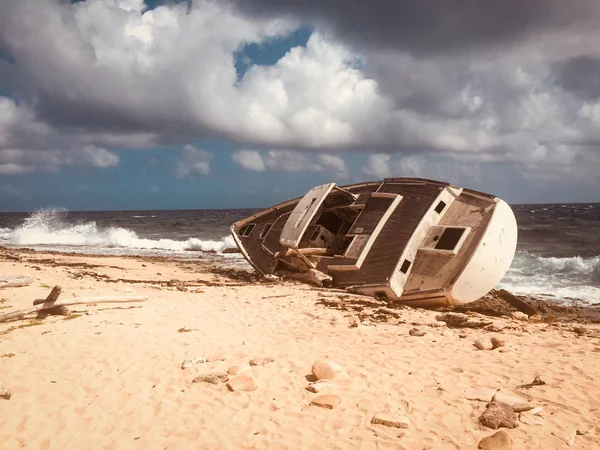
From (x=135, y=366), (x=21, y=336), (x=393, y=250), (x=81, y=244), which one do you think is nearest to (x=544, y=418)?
(x=135, y=366)

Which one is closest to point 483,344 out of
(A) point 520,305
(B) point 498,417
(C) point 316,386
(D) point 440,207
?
(B) point 498,417

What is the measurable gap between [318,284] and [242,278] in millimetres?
5158

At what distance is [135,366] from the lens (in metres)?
6.91

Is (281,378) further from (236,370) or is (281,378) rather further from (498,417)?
(498,417)

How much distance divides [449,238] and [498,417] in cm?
724

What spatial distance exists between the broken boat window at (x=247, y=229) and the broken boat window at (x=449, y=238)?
9573 mm

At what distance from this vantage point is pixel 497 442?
4.64 m

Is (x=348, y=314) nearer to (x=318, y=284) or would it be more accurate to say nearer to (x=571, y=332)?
(x=318, y=284)

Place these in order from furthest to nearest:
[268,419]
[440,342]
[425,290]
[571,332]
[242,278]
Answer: [242,278] < [425,290] < [571,332] < [440,342] < [268,419]

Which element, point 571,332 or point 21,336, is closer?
point 21,336

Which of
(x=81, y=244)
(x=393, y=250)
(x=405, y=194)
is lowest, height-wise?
(x=81, y=244)

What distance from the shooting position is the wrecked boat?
1120cm

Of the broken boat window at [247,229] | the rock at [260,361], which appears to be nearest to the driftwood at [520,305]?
the rock at [260,361]

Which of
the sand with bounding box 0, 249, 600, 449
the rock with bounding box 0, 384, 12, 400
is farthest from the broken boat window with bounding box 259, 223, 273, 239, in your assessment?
the rock with bounding box 0, 384, 12, 400
